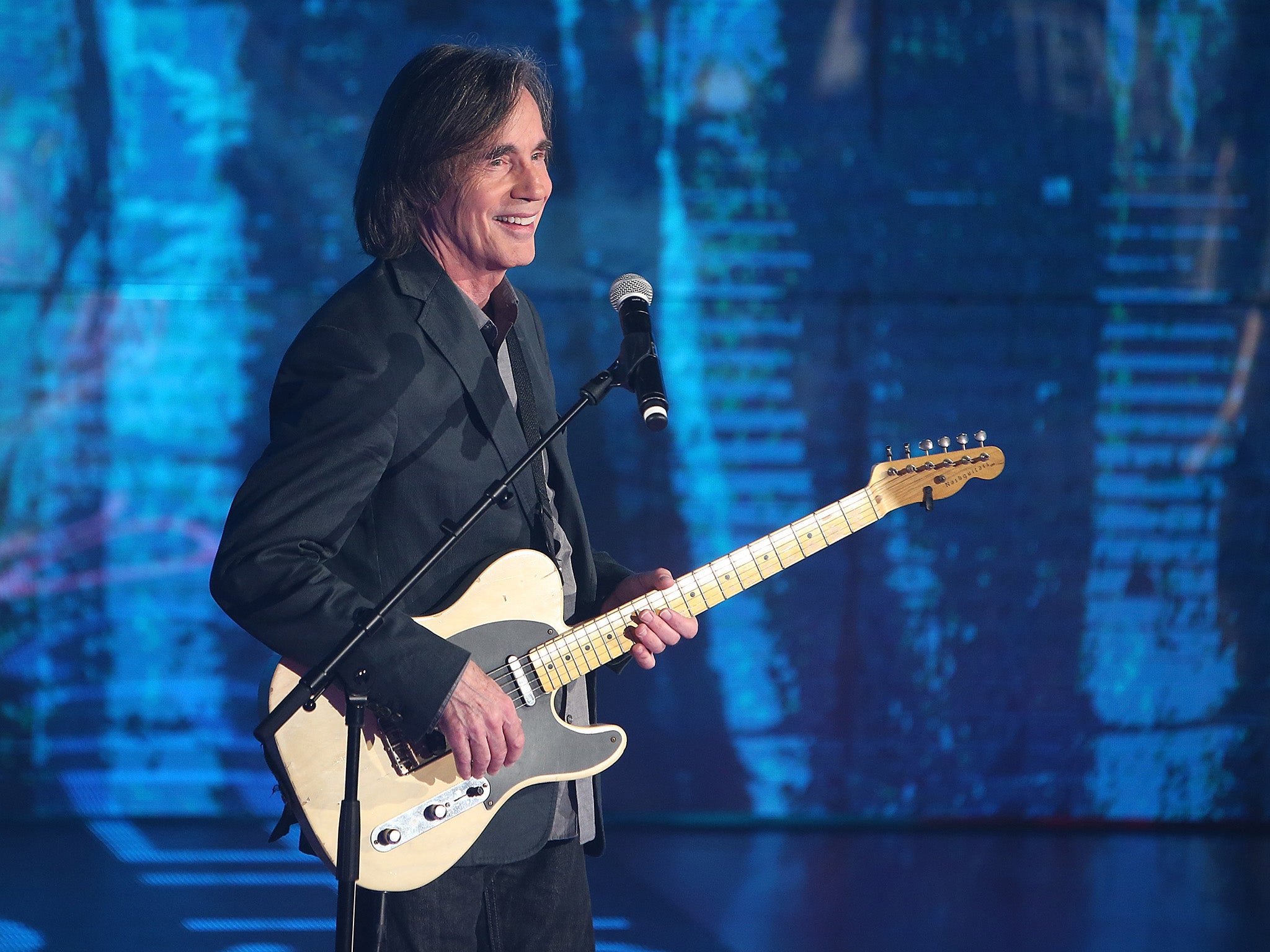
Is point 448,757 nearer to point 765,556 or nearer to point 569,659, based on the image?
point 569,659

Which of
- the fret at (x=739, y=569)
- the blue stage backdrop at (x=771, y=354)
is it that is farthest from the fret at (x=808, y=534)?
the blue stage backdrop at (x=771, y=354)

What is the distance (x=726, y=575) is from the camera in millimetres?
2188

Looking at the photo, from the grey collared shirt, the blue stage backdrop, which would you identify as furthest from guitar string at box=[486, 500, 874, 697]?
the blue stage backdrop

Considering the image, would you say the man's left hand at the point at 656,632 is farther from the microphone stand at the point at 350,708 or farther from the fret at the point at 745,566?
the microphone stand at the point at 350,708

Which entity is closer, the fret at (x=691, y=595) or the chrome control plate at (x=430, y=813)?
the chrome control plate at (x=430, y=813)

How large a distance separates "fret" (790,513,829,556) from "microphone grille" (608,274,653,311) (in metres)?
0.58

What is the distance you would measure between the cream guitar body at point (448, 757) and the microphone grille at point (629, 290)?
481mm

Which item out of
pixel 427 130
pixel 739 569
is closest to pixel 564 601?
pixel 739 569

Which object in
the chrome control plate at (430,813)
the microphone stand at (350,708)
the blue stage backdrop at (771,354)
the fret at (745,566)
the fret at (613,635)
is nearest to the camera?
the microphone stand at (350,708)

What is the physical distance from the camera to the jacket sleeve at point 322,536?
1733 millimetres

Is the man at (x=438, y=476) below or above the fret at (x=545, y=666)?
above

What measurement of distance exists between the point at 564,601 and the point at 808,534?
508 mm

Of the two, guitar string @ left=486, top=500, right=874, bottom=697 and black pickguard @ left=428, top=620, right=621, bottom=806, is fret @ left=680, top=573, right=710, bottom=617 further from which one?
black pickguard @ left=428, top=620, right=621, bottom=806

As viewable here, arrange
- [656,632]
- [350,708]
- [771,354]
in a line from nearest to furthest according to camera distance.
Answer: [350,708]
[656,632]
[771,354]
